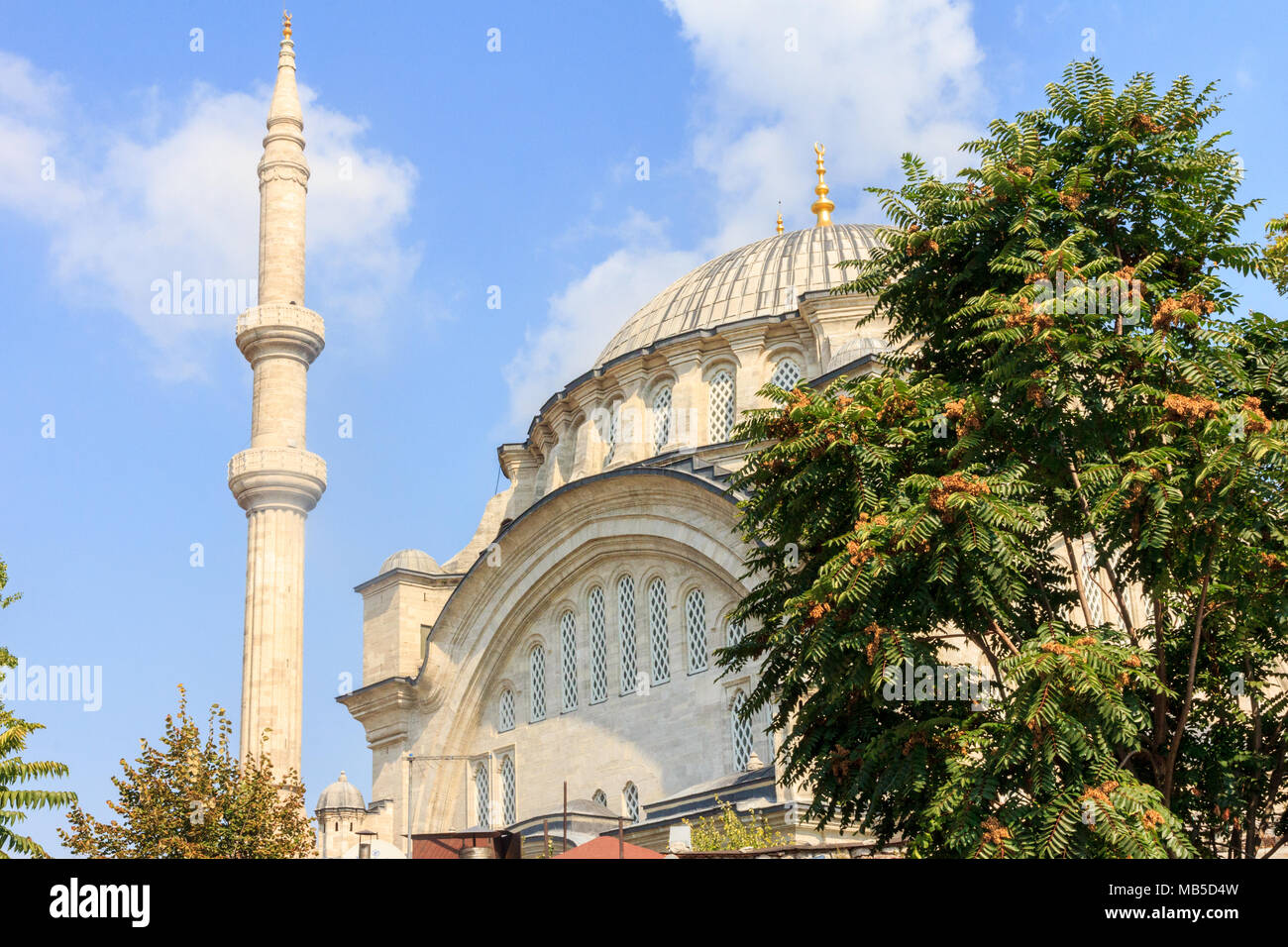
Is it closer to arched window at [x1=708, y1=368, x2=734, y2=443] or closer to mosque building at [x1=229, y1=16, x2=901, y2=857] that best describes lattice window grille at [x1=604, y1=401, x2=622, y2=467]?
mosque building at [x1=229, y1=16, x2=901, y2=857]

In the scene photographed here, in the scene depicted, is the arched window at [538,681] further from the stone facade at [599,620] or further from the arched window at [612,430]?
the arched window at [612,430]

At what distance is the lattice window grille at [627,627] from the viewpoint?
28.2 meters

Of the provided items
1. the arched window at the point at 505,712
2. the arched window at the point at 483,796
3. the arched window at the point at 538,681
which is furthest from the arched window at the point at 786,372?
the arched window at the point at 483,796

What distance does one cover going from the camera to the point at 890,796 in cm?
1205

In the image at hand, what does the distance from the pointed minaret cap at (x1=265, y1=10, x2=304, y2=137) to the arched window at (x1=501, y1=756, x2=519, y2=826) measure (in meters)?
15.8

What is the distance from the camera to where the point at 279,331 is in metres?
34.0

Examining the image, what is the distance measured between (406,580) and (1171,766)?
23.2 meters

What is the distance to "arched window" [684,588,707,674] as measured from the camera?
26797 mm

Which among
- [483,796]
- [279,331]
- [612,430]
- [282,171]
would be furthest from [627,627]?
[282,171]

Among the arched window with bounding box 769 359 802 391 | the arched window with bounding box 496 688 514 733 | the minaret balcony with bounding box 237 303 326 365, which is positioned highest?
the minaret balcony with bounding box 237 303 326 365

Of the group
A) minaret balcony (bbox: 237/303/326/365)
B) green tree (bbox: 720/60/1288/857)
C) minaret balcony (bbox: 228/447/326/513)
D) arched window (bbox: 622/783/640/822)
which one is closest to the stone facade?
arched window (bbox: 622/783/640/822)
